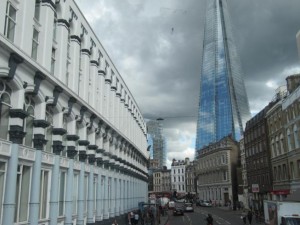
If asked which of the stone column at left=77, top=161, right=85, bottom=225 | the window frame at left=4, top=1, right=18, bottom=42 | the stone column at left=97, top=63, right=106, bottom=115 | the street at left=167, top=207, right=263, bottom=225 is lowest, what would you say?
the street at left=167, top=207, right=263, bottom=225

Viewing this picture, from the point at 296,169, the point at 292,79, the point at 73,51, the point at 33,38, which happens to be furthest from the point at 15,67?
the point at 292,79

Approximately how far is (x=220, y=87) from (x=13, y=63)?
139639mm

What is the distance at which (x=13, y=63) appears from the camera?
1758 centimetres

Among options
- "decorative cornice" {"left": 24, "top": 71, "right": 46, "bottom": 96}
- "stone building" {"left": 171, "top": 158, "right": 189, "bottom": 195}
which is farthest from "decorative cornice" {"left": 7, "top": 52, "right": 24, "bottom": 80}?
"stone building" {"left": 171, "top": 158, "right": 189, "bottom": 195}

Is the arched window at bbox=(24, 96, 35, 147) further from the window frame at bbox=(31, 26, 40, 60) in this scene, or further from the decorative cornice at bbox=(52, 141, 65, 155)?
the window frame at bbox=(31, 26, 40, 60)

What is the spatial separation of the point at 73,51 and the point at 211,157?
85.0 meters

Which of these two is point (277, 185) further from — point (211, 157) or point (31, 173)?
point (211, 157)

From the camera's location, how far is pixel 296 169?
143 feet

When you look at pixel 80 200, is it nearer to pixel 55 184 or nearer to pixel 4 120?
pixel 55 184

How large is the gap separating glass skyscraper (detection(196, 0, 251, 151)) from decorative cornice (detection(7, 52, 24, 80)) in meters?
131

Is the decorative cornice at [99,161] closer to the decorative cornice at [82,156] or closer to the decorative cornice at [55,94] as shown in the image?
the decorative cornice at [82,156]

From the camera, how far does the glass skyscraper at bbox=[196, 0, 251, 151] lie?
149125 mm

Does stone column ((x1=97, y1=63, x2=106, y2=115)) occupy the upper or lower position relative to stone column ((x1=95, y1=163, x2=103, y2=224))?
upper

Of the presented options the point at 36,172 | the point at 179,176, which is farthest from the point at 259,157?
the point at 179,176
